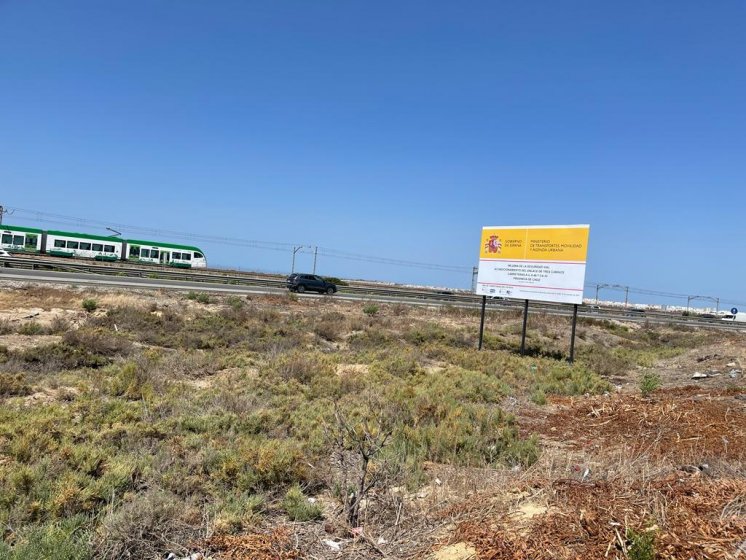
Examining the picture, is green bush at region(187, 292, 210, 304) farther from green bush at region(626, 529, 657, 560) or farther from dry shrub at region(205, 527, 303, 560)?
green bush at region(626, 529, 657, 560)

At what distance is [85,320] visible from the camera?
678 inches

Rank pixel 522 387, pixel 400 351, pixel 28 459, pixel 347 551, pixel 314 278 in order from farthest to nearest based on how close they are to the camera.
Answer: pixel 314 278 < pixel 400 351 < pixel 522 387 < pixel 28 459 < pixel 347 551

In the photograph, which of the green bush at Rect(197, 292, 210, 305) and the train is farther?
the train

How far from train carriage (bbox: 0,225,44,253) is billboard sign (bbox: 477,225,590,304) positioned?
50494 mm

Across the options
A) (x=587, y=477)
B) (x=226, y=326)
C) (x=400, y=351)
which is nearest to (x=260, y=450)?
(x=587, y=477)

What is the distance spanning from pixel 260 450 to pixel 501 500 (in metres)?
3.02

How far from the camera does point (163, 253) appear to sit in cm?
6028

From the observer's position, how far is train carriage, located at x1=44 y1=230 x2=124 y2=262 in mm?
53906

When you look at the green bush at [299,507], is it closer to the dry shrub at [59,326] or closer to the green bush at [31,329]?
the dry shrub at [59,326]

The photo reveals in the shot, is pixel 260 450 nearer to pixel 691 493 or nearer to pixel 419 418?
pixel 419 418

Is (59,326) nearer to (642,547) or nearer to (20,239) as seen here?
(642,547)

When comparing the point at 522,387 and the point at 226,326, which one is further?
the point at 226,326

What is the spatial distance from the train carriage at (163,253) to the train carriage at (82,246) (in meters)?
1.78

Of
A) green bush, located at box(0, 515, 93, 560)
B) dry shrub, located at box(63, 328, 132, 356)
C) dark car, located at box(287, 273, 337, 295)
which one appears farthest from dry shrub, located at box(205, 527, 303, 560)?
dark car, located at box(287, 273, 337, 295)
